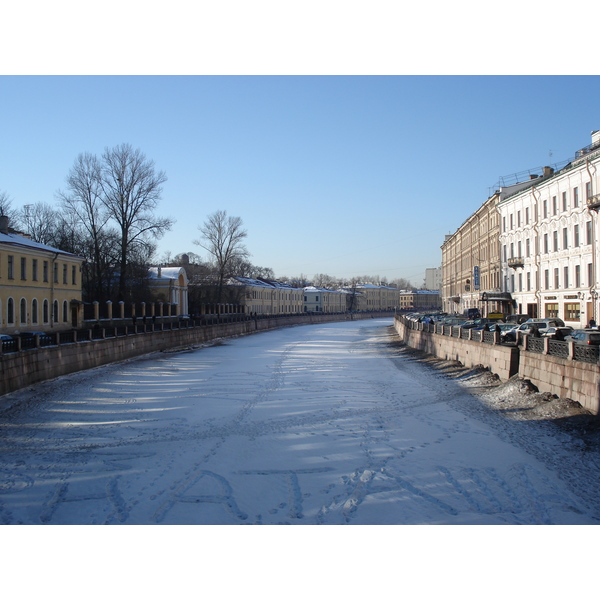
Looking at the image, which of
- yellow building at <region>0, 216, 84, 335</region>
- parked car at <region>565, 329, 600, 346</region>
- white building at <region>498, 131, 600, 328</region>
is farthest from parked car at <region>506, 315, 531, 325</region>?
yellow building at <region>0, 216, 84, 335</region>

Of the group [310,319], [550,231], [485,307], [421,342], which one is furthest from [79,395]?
[310,319]

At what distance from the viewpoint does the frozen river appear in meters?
8.60

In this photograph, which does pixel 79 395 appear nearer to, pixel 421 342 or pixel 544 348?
pixel 544 348

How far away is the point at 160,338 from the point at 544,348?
1088 inches

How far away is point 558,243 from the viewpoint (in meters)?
32.9

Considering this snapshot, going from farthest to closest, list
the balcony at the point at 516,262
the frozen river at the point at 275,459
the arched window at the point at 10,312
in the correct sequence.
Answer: the balcony at the point at 516,262 → the arched window at the point at 10,312 → the frozen river at the point at 275,459

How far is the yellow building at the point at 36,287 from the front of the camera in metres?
30.8

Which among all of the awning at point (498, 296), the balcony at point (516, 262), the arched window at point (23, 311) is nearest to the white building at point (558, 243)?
the balcony at point (516, 262)

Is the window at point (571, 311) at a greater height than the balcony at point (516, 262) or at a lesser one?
lesser

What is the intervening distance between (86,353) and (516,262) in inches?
1136

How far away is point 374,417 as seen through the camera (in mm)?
15508

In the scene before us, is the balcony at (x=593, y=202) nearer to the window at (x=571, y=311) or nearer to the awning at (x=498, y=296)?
the window at (x=571, y=311)

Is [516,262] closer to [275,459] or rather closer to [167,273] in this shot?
[275,459]

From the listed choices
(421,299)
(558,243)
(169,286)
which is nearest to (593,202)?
(558,243)
